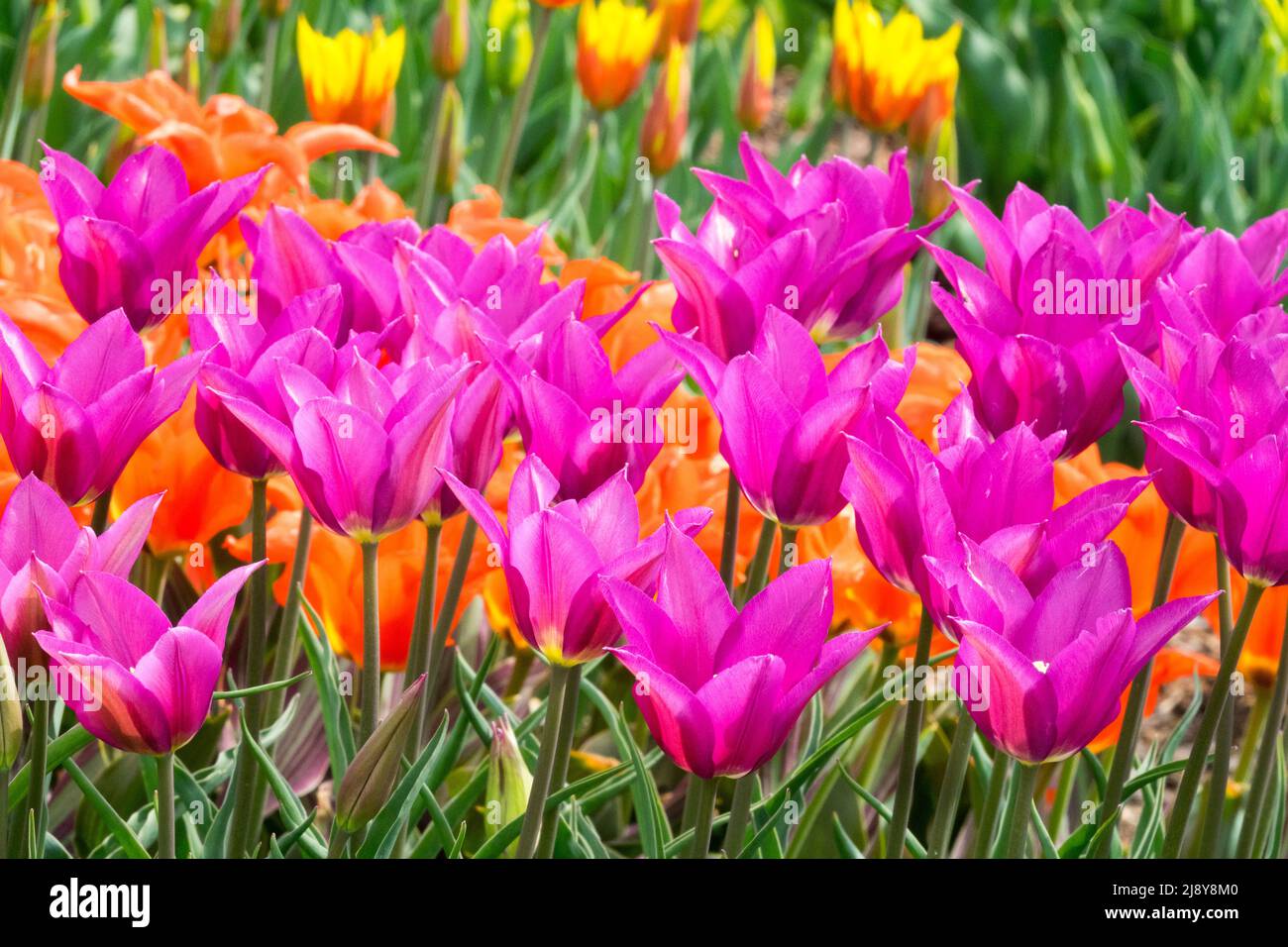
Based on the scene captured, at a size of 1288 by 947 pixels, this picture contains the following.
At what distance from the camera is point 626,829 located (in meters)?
1.40

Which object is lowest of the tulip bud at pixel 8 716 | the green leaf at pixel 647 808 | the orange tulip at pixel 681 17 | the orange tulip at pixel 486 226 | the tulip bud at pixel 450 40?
the green leaf at pixel 647 808

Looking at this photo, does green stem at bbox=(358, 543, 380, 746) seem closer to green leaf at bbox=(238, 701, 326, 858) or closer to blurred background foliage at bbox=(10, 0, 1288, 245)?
green leaf at bbox=(238, 701, 326, 858)

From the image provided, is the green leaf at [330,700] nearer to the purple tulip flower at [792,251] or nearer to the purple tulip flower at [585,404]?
the purple tulip flower at [585,404]

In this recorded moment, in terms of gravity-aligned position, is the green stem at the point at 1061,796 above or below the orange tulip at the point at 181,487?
below

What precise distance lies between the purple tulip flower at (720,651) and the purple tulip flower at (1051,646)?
57 mm

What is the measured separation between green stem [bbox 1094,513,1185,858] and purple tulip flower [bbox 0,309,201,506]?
61 centimetres

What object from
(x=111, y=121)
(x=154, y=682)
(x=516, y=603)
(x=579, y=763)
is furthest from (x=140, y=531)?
(x=111, y=121)

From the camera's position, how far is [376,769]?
84 cm

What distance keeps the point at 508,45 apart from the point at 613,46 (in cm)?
41

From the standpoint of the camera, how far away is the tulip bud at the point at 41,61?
2.07 meters

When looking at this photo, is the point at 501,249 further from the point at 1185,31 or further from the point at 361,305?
the point at 1185,31

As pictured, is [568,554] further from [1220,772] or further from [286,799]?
[1220,772]

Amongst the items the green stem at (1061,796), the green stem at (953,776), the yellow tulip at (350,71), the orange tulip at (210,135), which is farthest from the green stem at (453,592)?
the yellow tulip at (350,71)

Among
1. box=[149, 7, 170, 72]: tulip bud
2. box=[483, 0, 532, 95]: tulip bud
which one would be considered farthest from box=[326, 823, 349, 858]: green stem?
box=[483, 0, 532, 95]: tulip bud
